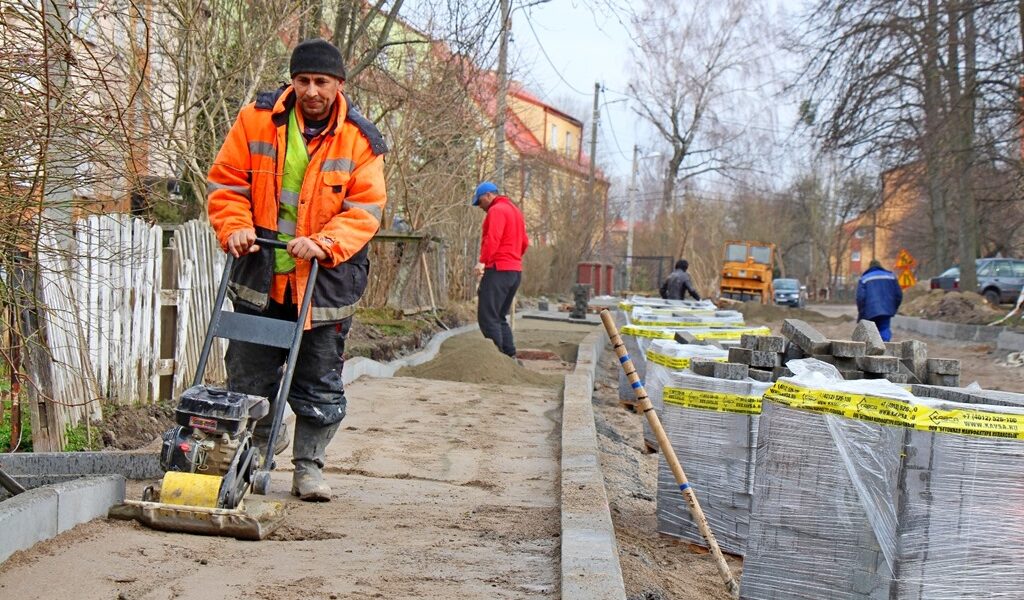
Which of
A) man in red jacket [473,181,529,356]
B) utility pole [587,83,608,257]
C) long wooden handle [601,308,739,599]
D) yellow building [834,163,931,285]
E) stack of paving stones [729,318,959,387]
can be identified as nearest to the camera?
long wooden handle [601,308,739,599]

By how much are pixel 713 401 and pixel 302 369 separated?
2.04 metres

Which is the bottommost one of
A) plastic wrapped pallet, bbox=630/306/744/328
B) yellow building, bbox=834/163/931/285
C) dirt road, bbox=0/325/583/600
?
dirt road, bbox=0/325/583/600

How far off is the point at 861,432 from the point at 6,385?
460 cm

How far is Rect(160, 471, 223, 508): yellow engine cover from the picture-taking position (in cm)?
434

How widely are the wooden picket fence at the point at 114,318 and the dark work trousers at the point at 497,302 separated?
14.2 ft

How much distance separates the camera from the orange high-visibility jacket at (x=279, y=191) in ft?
16.5

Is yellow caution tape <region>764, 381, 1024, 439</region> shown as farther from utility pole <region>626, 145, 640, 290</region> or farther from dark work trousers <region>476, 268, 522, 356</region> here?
utility pole <region>626, 145, 640, 290</region>

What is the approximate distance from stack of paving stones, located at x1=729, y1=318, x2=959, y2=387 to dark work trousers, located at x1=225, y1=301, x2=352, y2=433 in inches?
83.7

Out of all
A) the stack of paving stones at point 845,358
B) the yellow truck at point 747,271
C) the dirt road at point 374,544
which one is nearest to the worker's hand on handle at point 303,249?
the dirt road at point 374,544

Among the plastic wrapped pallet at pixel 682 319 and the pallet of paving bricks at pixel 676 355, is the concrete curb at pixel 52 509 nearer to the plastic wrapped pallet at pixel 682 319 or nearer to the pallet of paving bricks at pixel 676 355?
the pallet of paving bricks at pixel 676 355

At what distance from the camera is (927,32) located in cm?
2059

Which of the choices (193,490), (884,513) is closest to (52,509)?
(193,490)

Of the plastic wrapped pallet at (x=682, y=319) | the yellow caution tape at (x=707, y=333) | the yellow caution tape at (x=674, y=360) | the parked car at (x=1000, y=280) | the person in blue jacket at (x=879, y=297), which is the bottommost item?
the yellow caution tape at (x=674, y=360)

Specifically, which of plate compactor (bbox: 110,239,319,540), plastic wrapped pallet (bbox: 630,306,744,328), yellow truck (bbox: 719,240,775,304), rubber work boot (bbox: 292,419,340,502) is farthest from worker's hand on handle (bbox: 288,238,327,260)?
yellow truck (bbox: 719,240,775,304)
